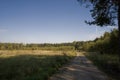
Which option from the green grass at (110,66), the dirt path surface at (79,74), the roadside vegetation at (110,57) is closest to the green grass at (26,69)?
the dirt path surface at (79,74)

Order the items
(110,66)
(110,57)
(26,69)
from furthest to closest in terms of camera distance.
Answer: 1. (110,57)
2. (110,66)
3. (26,69)

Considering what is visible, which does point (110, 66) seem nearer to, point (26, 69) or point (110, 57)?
point (26, 69)

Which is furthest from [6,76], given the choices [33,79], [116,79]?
[116,79]

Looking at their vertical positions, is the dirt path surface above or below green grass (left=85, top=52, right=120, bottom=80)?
below

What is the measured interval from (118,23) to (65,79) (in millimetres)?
6755

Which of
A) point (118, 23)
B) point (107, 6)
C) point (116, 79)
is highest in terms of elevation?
point (107, 6)

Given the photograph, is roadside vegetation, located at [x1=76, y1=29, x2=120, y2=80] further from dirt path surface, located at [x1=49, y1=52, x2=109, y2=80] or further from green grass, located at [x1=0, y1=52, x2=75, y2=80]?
green grass, located at [x1=0, y1=52, x2=75, y2=80]

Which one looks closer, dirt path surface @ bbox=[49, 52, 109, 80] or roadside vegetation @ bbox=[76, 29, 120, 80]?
dirt path surface @ bbox=[49, 52, 109, 80]

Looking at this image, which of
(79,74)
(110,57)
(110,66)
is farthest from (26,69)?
(110,57)

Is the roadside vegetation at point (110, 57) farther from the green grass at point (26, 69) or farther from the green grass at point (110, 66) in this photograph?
the green grass at point (26, 69)

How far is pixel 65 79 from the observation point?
17250mm

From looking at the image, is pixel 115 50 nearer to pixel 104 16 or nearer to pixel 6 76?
pixel 104 16

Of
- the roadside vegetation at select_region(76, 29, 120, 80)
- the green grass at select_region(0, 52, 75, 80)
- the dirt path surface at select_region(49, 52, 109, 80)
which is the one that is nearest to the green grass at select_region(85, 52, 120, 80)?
the roadside vegetation at select_region(76, 29, 120, 80)

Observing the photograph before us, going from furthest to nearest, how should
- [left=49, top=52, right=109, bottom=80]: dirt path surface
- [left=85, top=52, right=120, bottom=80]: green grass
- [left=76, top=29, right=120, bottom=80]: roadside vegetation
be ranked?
[left=76, top=29, right=120, bottom=80]: roadside vegetation, [left=85, top=52, right=120, bottom=80]: green grass, [left=49, top=52, right=109, bottom=80]: dirt path surface
